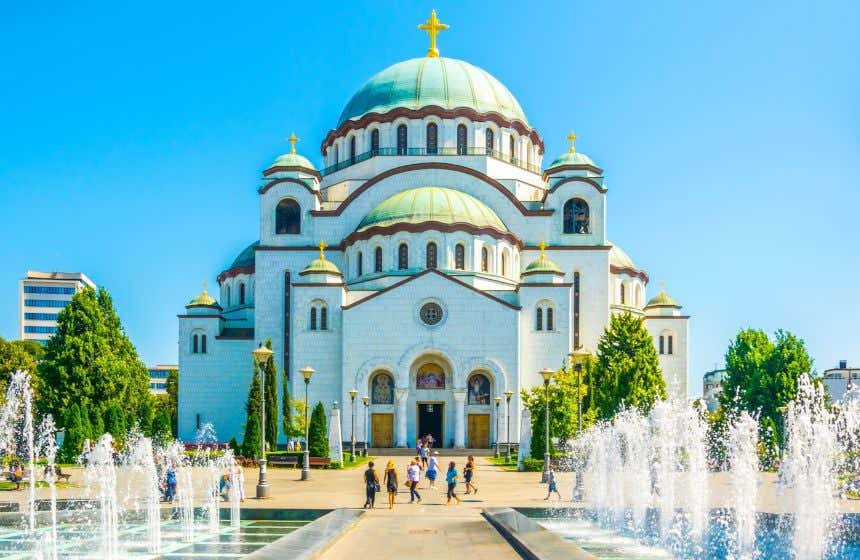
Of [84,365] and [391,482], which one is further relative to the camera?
[84,365]

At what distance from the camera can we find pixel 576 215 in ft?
180

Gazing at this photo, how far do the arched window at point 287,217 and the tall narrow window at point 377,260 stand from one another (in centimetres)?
555

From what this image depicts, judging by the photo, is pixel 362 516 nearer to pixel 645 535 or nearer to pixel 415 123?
pixel 645 535

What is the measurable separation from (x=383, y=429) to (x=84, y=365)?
1455 cm

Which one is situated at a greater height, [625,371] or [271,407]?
[625,371]

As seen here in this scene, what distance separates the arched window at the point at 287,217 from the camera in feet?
181

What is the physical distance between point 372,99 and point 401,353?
17.1 metres

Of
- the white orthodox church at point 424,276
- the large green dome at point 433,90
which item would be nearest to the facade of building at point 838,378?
the white orthodox church at point 424,276

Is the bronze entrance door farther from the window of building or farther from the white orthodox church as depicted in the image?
the window of building

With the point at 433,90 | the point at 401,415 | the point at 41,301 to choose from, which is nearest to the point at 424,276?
the point at 401,415

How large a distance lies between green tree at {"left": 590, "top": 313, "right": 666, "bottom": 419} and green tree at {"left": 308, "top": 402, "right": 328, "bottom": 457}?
11022 millimetres

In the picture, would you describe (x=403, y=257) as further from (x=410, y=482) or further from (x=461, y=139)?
(x=410, y=482)

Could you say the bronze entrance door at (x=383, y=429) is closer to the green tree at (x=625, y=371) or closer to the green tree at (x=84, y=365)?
the green tree at (x=625, y=371)

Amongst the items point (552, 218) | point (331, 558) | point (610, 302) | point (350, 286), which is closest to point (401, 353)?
point (350, 286)
